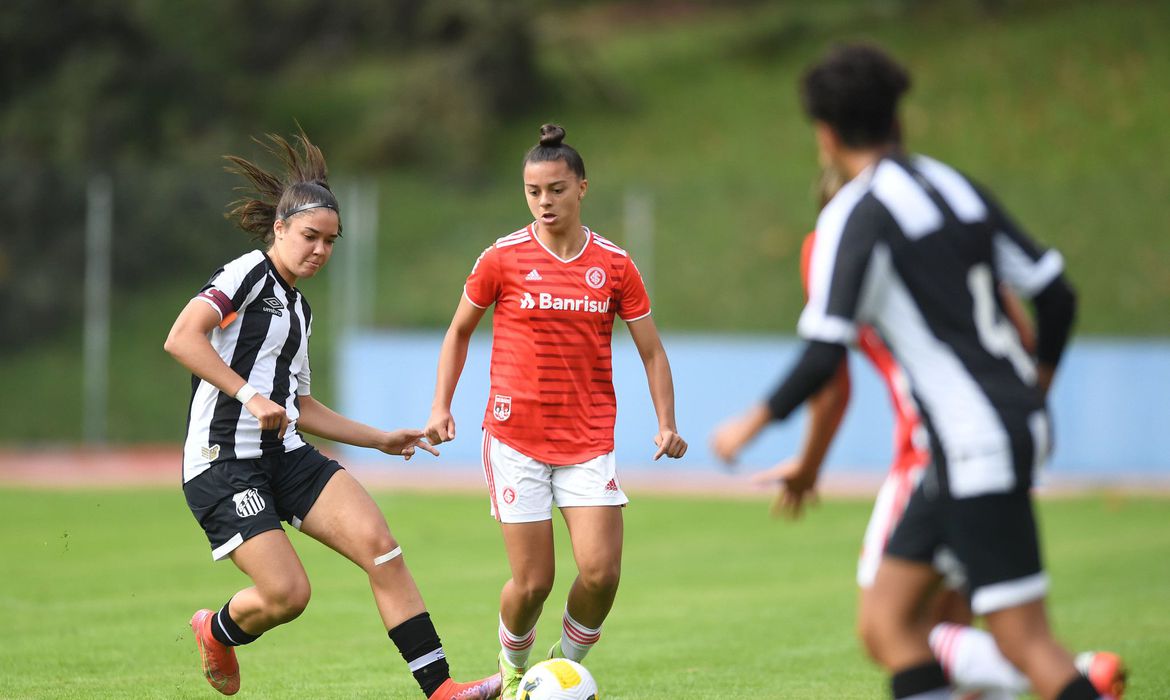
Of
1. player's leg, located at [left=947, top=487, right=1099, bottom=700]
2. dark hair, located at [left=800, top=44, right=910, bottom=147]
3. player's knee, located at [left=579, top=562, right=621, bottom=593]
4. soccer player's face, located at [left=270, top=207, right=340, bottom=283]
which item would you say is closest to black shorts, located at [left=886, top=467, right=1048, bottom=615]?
player's leg, located at [left=947, top=487, right=1099, bottom=700]

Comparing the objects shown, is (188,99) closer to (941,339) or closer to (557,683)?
(557,683)

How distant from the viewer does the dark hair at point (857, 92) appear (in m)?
3.74

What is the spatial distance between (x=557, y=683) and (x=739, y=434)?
2087mm

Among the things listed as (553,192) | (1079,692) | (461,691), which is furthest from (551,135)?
(1079,692)

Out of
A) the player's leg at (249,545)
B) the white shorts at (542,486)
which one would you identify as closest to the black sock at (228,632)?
the player's leg at (249,545)

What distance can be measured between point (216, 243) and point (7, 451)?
4.22 m

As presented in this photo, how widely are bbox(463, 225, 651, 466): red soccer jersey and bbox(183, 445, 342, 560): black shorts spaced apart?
2.57ft

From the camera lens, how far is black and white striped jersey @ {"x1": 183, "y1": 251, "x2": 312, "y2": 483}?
18.0 feet

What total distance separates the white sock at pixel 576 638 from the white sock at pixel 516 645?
0.16 m

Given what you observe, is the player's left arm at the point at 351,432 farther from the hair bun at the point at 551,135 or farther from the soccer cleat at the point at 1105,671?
the soccer cleat at the point at 1105,671

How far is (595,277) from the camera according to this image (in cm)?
583

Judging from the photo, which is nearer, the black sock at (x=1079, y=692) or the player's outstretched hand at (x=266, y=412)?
the black sock at (x=1079, y=692)

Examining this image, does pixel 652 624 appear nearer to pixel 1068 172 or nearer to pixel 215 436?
pixel 215 436

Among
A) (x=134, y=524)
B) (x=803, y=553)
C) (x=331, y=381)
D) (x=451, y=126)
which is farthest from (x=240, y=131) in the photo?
(x=803, y=553)
